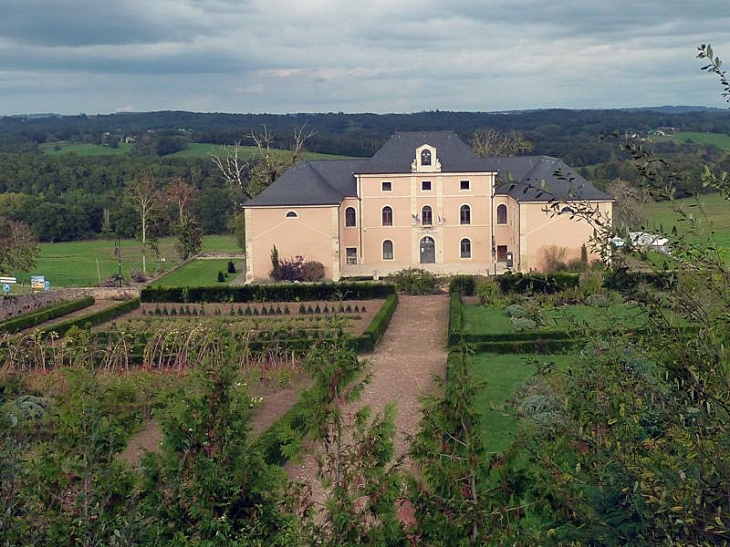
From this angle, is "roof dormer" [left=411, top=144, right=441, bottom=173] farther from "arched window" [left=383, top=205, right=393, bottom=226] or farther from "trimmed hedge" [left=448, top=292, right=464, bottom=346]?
"trimmed hedge" [left=448, top=292, right=464, bottom=346]

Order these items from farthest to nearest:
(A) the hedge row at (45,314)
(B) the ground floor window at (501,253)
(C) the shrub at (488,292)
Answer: (B) the ground floor window at (501,253) < (C) the shrub at (488,292) < (A) the hedge row at (45,314)

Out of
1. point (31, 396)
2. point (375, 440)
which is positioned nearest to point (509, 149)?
point (31, 396)

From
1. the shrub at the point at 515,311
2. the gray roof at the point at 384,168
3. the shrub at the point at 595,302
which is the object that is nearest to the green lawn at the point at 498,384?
the shrub at the point at 515,311

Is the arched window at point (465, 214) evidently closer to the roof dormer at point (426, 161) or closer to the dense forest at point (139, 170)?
the roof dormer at point (426, 161)

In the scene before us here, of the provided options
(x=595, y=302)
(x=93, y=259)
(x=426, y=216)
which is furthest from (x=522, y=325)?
(x=93, y=259)

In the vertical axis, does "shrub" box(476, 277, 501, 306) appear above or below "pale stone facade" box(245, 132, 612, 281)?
below

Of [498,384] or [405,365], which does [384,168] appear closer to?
[405,365]

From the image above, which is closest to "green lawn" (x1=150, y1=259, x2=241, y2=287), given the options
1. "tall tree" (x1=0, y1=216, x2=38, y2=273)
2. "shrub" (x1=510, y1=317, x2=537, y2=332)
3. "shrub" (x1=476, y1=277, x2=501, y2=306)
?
"tall tree" (x1=0, y1=216, x2=38, y2=273)
